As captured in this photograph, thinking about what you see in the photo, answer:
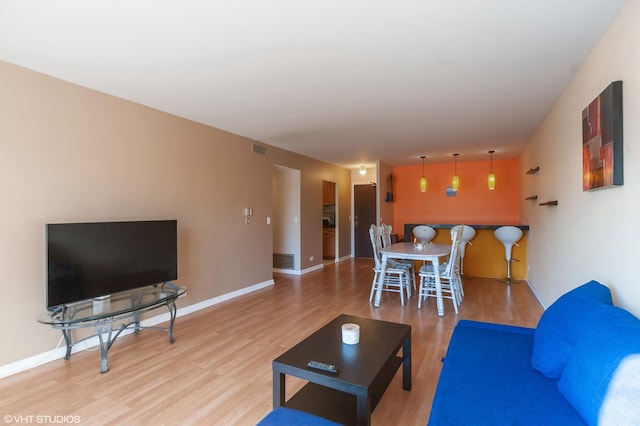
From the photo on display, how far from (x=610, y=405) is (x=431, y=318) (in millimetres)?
2676

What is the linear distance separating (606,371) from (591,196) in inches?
67.0

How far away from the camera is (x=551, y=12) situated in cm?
184

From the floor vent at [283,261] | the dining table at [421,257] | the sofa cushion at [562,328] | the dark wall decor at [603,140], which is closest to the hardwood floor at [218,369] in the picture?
the dining table at [421,257]

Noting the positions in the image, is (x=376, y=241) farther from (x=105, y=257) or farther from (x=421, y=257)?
→ (x=105, y=257)

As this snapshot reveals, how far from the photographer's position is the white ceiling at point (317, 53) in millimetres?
1817

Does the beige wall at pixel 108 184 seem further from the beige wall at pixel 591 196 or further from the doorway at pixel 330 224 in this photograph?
the beige wall at pixel 591 196

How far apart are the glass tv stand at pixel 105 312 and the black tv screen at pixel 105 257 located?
90 mm

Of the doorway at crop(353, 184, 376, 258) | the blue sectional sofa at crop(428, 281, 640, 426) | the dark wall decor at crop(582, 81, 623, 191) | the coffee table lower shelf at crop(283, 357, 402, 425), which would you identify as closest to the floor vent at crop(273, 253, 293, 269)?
the doorway at crop(353, 184, 376, 258)

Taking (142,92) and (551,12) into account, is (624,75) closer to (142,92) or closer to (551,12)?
(551,12)

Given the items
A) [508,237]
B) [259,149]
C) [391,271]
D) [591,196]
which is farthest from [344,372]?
[508,237]

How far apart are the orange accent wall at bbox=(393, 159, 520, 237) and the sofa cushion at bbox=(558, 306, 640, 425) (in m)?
6.22

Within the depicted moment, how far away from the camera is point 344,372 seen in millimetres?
1591

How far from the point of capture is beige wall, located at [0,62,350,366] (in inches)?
96.7
